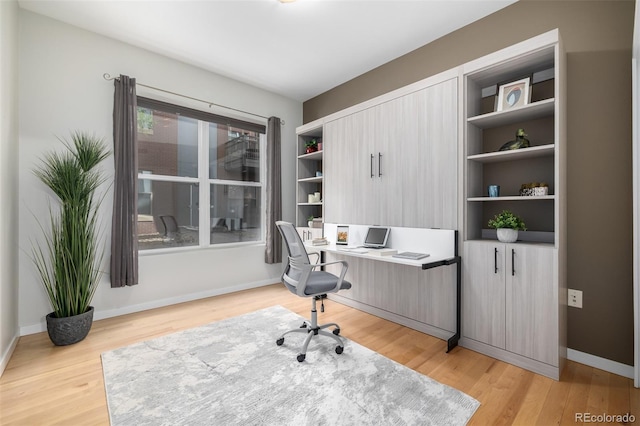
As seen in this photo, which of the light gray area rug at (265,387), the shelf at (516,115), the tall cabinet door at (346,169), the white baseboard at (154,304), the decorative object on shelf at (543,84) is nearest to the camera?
the light gray area rug at (265,387)

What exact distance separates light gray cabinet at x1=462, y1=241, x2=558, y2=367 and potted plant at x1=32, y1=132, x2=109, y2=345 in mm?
3268

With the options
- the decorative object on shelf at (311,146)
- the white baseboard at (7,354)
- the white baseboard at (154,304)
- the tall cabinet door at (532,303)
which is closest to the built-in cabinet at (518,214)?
the tall cabinet door at (532,303)

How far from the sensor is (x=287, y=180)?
450 centimetres

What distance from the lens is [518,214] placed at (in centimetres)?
244

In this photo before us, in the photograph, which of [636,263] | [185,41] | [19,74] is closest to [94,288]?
[19,74]

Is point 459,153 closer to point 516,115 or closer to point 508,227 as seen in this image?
point 516,115

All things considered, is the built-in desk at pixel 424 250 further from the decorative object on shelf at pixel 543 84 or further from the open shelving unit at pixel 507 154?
the decorative object on shelf at pixel 543 84

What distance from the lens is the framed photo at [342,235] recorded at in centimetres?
336

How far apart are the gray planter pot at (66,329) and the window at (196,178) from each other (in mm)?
1059

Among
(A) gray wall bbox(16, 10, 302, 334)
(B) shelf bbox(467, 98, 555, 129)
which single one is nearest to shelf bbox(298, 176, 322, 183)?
(A) gray wall bbox(16, 10, 302, 334)

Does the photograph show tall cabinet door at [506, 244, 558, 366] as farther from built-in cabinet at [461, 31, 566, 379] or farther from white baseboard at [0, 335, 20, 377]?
white baseboard at [0, 335, 20, 377]

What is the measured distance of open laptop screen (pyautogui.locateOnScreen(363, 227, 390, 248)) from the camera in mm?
2918

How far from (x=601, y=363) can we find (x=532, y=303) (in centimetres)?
66

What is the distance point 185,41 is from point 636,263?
13.7 ft
